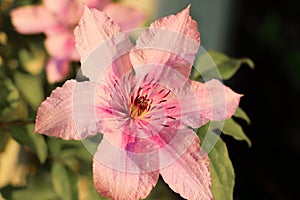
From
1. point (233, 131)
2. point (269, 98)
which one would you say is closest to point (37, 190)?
point (233, 131)

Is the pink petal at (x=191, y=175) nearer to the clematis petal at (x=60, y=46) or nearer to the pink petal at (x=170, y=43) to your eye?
the pink petal at (x=170, y=43)

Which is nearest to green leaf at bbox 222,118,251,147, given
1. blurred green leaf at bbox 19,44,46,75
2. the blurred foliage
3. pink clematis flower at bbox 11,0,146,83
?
the blurred foliage

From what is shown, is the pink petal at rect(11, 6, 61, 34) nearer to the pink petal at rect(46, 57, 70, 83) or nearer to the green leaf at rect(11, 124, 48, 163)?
the pink petal at rect(46, 57, 70, 83)

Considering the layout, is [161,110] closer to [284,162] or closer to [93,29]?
[93,29]

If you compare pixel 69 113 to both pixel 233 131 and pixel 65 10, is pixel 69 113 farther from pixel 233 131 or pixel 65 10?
pixel 65 10

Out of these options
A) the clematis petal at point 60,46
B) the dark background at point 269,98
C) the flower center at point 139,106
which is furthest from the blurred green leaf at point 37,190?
the dark background at point 269,98

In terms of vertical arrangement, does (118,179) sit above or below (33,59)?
above

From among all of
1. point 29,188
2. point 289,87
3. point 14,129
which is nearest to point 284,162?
point 289,87
